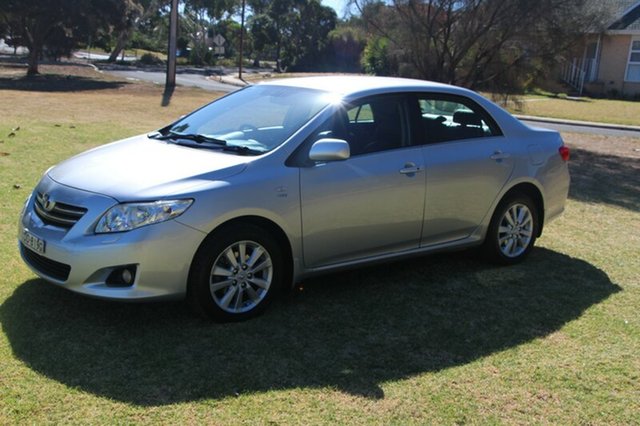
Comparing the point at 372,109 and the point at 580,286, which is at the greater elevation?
the point at 372,109

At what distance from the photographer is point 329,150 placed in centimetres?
461

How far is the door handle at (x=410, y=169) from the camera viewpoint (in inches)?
204

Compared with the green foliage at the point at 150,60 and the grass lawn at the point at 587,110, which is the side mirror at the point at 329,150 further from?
the green foliage at the point at 150,60

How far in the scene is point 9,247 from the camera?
5.70 metres

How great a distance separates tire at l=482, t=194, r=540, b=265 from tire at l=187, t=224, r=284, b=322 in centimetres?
228

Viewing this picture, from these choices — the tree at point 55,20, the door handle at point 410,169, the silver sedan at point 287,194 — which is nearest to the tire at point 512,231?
the silver sedan at point 287,194

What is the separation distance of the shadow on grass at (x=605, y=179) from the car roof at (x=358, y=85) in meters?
4.66

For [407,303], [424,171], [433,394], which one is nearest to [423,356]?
[433,394]

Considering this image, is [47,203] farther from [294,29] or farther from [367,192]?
[294,29]

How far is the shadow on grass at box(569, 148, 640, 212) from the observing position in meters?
9.51

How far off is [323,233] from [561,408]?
6.55ft

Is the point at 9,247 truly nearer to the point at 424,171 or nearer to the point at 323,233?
the point at 323,233

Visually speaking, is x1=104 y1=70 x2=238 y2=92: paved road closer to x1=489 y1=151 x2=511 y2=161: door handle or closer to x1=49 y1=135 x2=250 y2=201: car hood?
x1=489 y1=151 x2=511 y2=161: door handle

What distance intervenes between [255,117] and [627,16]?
134ft
